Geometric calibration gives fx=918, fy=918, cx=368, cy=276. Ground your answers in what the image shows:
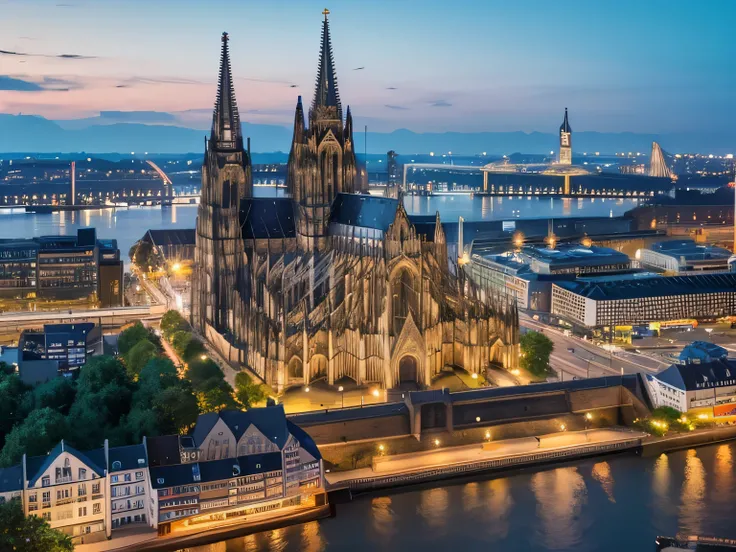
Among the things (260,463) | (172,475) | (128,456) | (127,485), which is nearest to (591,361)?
(260,463)

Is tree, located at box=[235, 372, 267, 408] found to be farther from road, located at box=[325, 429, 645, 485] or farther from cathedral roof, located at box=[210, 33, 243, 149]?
cathedral roof, located at box=[210, 33, 243, 149]

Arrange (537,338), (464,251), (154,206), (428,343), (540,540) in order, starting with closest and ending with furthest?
(540,540) → (428,343) → (537,338) → (464,251) → (154,206)

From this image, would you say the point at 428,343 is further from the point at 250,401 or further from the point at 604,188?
the point at 604,188

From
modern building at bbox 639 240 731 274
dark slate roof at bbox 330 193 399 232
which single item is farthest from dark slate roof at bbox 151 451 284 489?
modern building at bbox 639 240 731 274

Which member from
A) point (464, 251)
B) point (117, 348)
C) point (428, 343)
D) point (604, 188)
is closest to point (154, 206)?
point (604, 188)

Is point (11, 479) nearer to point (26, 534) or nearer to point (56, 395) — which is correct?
point (26, 534)

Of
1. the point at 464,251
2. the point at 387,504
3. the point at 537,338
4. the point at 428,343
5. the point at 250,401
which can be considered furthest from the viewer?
the point at 464,251

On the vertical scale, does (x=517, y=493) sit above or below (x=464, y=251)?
below

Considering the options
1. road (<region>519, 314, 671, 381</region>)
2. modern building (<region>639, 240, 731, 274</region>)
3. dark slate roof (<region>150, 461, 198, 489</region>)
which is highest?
modern building (<region>639, 240, 731, 274</region>)
